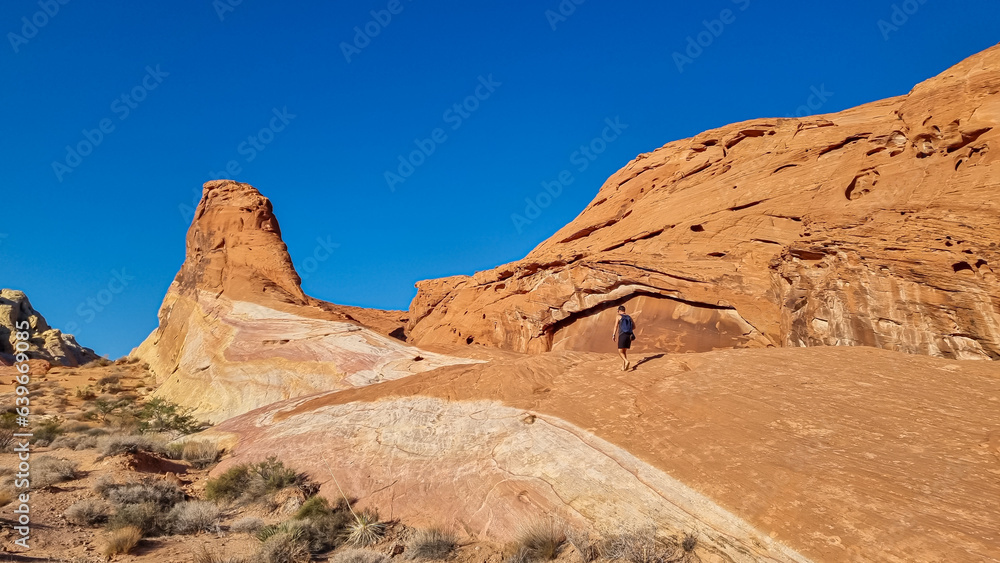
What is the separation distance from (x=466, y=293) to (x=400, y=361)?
8900mm

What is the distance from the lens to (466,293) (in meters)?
26.6

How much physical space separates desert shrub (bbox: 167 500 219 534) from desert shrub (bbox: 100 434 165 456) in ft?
15.3

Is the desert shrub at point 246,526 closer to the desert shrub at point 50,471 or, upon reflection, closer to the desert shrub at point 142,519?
the desert shrub at point 142,519

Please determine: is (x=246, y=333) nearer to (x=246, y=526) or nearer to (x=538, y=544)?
(x=246, y=526)

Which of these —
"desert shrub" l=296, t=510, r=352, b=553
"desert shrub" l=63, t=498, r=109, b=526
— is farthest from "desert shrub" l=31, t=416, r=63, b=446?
"desert shrub" l=296, t=510, r=352, b=553

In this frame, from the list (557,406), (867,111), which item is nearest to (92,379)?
(557,406)

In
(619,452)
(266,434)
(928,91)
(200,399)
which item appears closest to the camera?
(619,452)

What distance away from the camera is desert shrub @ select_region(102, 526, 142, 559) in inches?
320

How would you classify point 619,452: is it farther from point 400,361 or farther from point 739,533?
point 400,361

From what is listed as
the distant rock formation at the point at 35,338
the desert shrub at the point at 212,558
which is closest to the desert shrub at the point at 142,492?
the desert shrub at the point at 212,558

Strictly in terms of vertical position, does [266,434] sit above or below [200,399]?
below

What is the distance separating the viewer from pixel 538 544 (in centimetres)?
809

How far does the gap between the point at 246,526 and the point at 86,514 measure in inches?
101

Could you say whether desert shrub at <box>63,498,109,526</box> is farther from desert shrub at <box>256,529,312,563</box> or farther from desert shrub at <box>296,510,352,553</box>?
desert shrub at <box>296,510,352,553</box>
